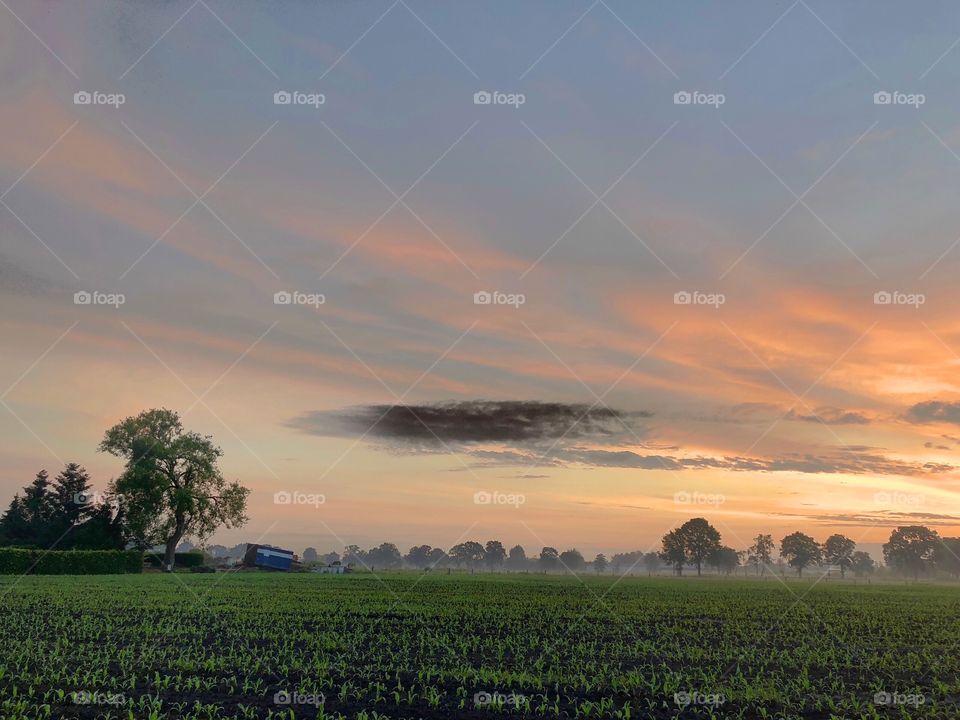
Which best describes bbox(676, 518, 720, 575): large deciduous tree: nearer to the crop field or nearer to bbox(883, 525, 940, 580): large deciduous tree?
bbox(883, 525, 940, 580): large deciduous tree

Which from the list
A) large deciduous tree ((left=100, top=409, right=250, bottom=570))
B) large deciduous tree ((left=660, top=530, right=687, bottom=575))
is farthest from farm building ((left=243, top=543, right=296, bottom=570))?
large deciduous tree ((left=660, top=530, right=687, bottom=575))

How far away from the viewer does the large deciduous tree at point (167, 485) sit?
262 feet

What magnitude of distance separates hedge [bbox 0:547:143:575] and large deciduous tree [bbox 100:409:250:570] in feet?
24.0

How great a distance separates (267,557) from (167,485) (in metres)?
13.8

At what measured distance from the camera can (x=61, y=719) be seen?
14547 mm

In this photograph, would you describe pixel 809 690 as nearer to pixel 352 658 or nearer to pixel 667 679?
pixel 667 679

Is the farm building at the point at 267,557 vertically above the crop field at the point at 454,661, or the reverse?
the crop field at the point at 454,661

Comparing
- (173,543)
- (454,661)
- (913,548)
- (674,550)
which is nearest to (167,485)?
(173,543)

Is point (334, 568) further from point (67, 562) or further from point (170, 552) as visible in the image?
point (67, 562)

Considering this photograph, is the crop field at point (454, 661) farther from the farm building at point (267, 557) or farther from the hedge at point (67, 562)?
the farm building at point (267, 557)

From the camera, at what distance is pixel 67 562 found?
66.0 metres

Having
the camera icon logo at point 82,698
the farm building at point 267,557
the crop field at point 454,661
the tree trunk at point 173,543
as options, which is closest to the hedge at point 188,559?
the tree trunk at point 173,543

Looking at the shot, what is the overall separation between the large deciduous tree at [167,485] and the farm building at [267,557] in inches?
144

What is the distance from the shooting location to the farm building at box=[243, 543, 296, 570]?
83.6m
